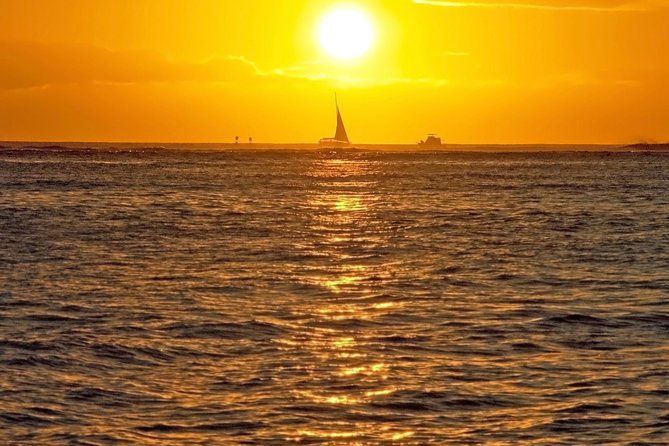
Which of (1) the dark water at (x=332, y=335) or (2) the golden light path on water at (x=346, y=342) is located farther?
(1) the dark water at (x=332, y=335)

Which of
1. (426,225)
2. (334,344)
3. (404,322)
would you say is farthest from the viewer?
(426,225)

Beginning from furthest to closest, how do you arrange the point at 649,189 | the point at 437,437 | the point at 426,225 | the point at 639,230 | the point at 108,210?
the point at 649,189 < the point at 108,210 < the point at 426,225 < the point at 639,230 < the point at 437,437

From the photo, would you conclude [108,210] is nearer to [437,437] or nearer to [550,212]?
[550,212]

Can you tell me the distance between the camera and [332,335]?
1175 inches

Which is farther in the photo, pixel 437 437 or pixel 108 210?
pixel 108 210

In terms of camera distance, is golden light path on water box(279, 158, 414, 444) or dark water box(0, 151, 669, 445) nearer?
golden light path on water box(279, 158, 414, 444)

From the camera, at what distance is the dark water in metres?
21.5

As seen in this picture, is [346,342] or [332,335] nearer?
[346,342]

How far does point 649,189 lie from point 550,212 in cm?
4026

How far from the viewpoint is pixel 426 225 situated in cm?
7250

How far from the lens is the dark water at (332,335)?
70.4 ft

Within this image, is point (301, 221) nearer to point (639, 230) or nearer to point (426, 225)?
point (426, 225)

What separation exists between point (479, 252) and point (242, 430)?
33775mm

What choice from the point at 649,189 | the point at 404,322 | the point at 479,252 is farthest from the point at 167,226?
the point at 649,189
